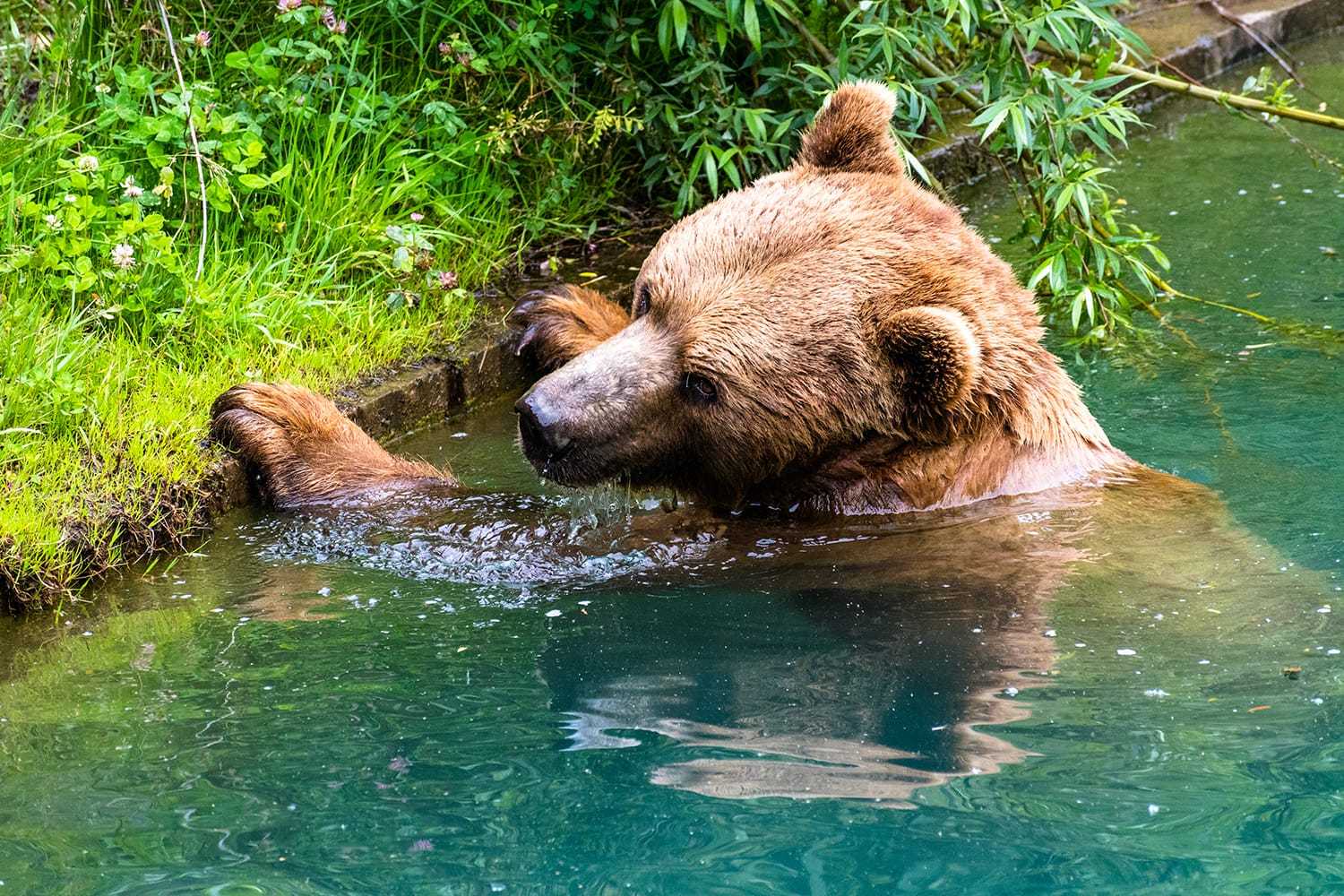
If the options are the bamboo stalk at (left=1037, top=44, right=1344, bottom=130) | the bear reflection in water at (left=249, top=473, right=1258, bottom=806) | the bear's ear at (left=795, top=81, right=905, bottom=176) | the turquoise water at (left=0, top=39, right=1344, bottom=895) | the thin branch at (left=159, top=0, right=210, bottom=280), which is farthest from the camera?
the bamboo stalk at (left=1037, top=44, right=1344, bottom=130)

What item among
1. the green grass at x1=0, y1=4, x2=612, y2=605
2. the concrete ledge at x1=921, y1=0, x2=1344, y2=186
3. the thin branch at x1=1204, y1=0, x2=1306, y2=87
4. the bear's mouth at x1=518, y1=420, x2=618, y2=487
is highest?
the concrete ledge at x1=921, y1=0, x2=1344, y2=186

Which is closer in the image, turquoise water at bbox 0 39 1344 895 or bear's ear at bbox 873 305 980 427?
turquoise water at bbox 0 39 1344 895

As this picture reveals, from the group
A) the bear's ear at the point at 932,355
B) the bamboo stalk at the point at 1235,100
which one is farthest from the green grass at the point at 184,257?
the bamboo stalk at the point at 1235,100

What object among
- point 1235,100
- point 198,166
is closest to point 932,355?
point 1235,100

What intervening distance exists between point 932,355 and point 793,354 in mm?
402

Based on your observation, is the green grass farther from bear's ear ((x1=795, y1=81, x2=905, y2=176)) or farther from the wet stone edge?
bear's ear ((x1=795, y1=81, x2=905, y2=176))

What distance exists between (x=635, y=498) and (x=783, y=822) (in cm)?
194

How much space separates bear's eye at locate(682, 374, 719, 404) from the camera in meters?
4.48

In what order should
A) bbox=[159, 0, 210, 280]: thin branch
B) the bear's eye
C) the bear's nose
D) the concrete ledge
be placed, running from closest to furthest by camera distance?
1. the bear's nose
2. the bear's eye
3. bbox=[159, 0, 210, 280]: thin branch
4. the concrete ledge

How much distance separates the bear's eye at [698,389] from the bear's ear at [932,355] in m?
0.49

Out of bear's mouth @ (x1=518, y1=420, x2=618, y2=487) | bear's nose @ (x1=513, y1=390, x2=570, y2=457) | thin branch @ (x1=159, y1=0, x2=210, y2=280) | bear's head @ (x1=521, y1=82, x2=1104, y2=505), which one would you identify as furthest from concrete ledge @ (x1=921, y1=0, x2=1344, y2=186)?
bear's nose @ (x1=513, y1=390, x2=570, y2=457)

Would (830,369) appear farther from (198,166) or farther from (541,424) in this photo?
(198,166)

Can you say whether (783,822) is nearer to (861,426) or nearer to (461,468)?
(861,426)

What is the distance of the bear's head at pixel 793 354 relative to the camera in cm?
441
